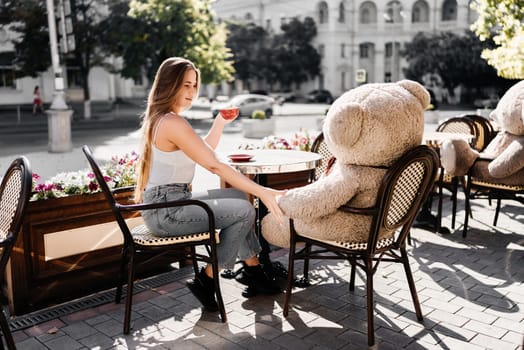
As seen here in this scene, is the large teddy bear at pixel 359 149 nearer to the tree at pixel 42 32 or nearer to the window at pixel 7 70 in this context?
the tree at pixel 42 32

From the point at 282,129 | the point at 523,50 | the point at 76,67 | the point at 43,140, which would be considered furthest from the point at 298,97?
the point at 523,50

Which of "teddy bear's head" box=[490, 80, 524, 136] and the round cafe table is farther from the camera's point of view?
"teddy bear's head" box=[490, 80, 524, 136]

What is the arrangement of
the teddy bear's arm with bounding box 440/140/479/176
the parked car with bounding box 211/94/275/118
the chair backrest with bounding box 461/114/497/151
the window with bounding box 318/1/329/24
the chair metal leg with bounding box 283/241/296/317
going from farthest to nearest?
the window with bounding box 318/1/329/24 < the parked car with bounding box 211/94/275/118 < the chair backrest with bounding box 461/114/497/151 < the teddy bear's arm with bounding box 440/140/479/176 < the chair metal leg with bounding box 283/241/296/317

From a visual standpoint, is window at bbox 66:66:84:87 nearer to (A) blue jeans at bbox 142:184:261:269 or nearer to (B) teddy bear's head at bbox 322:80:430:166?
(A) blue jeans at bbox 142:184:261:269

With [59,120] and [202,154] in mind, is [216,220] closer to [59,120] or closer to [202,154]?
[202,154]

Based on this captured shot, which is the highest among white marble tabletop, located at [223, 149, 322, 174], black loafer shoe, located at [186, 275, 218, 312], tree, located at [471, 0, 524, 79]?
tree, located at [471, 0, 524, 79]

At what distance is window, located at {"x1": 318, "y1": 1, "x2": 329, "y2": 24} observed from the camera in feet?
172

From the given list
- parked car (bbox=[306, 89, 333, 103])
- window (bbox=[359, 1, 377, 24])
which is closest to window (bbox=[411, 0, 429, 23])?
window (bbox=[359, 1, 377, 24])

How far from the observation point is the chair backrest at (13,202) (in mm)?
2615

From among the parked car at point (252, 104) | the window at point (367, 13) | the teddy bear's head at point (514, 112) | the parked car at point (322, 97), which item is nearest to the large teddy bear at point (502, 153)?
the teddy bear's head at point (514, 112)

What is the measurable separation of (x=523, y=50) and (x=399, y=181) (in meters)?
4.75

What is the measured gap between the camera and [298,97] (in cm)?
5372

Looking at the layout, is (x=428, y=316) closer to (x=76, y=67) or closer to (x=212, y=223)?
(x=212, y=223)

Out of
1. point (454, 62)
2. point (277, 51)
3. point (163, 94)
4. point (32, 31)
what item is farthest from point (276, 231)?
point (277, 51)
